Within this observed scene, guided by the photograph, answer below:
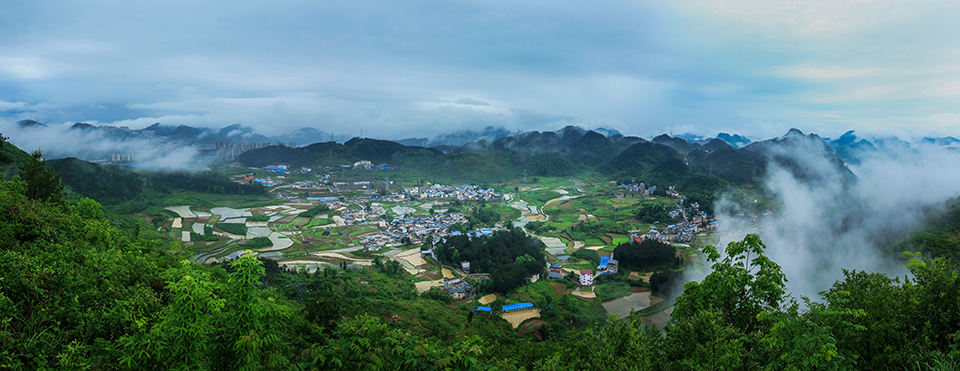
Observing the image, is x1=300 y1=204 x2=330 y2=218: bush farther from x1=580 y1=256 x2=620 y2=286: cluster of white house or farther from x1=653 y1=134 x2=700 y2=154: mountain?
→ x1=653 y1=134 x2=700 y2=154: mountain

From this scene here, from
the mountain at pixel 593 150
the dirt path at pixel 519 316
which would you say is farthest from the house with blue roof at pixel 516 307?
the mountain at pixel 593 150

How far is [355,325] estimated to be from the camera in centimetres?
420

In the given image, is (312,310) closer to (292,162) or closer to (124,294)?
(124,294)

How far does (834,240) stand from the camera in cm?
2250

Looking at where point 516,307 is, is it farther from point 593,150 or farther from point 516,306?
point 593,150

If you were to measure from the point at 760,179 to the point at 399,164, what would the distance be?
256ft

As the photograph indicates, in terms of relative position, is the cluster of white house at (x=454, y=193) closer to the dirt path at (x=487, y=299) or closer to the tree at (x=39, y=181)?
the dirt path at (x=487, y=299)

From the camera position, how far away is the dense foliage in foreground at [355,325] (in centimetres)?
366

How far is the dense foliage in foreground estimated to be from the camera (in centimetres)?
366

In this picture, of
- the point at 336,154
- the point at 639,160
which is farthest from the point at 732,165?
the point at 336,154

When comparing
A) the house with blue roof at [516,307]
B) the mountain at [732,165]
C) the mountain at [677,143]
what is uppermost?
the mountain at [677,143]

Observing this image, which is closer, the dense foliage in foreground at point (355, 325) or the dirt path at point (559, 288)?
the dense foliage in foreground at point (355, 325)

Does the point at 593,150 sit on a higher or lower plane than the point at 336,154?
higher

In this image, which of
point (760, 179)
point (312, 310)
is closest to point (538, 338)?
point (312, 310)
